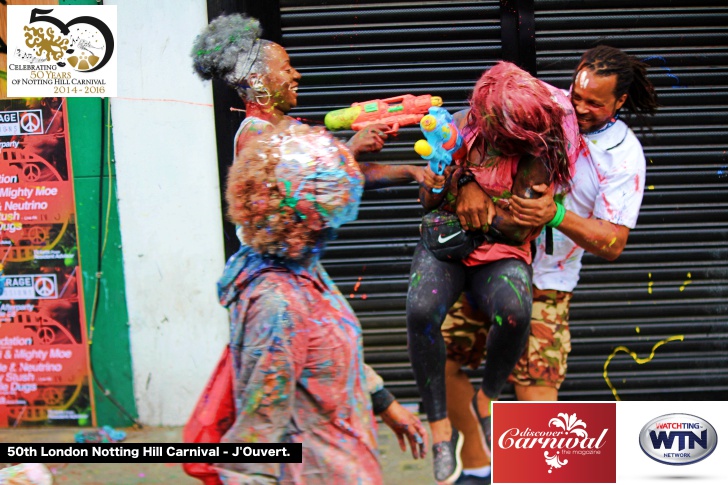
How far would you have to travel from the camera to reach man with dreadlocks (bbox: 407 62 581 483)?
3146 mm

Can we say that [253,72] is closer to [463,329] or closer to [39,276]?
[463,329]

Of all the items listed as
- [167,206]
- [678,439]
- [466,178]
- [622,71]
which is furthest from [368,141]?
[678,439]

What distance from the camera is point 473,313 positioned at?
3502 millimetres

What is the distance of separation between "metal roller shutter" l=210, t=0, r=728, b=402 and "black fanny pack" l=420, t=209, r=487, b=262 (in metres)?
1.19

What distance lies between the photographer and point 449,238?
10.7ft

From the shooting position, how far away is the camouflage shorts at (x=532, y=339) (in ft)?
11.4

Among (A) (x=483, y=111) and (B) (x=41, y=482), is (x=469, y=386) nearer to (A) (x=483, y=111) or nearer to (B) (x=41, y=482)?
(A) (x=483, y=111)

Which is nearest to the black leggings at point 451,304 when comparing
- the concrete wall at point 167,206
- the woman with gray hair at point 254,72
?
the woman with gray hair at point 254,72

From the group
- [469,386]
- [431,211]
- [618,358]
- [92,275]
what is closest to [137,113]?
[92,275]

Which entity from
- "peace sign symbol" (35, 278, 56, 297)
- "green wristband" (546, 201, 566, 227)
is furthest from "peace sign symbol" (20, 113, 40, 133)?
"green wristband" (546, 201, 566, 227)

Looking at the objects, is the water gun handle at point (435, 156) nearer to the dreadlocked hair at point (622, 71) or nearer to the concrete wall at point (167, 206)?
the dreadlocked hair at point (622, 71)

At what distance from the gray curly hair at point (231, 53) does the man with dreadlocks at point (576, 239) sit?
1333mm

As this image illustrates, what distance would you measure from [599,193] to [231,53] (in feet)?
5.46

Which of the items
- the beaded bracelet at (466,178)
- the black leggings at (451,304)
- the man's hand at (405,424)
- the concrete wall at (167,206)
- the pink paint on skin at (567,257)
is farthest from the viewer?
the concrete wall at (167,206)
